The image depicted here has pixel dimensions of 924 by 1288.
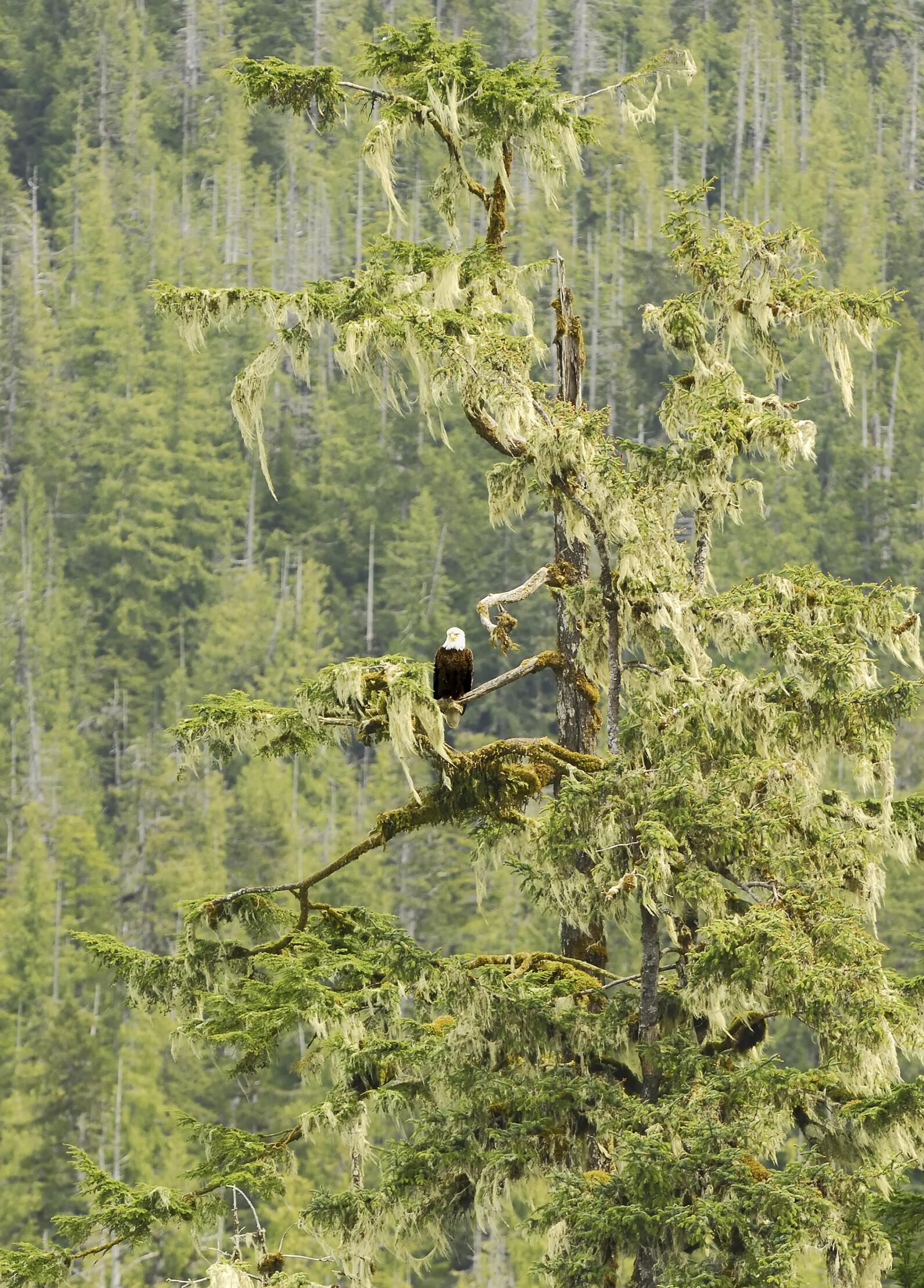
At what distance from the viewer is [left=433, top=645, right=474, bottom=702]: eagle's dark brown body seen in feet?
38.4

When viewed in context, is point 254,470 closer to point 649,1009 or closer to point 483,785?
point 483,785

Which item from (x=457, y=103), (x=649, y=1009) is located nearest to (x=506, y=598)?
(x=649, y=1009)

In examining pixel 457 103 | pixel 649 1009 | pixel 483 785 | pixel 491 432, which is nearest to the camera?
pixel 649 1009

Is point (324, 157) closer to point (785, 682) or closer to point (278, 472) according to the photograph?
point (278, 472)

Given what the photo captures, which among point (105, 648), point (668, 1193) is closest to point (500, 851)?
point (668, 1193)

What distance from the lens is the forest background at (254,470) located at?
70.4 metres

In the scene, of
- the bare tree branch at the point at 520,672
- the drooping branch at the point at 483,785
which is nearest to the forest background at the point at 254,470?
the bare tree branch at the point at 520,672

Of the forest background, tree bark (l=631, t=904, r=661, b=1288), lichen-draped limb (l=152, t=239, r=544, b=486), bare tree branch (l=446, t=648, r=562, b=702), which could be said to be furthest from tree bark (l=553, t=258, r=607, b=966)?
the forest background

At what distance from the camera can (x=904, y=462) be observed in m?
96.6

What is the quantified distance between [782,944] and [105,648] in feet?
289

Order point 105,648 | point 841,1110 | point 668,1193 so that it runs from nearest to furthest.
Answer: point 668,1193
point 841,1110
point 105,648

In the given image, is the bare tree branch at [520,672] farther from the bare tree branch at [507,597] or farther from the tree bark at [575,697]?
the bare tree branch at [507,597]

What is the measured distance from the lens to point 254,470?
10088 centimetres

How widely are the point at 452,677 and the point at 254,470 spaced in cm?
8986
